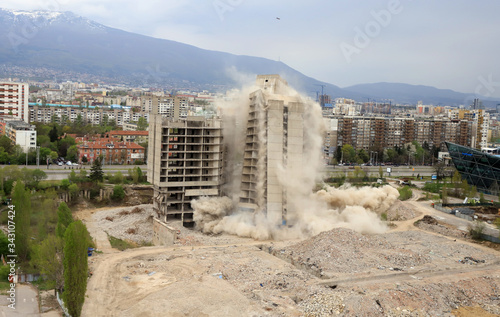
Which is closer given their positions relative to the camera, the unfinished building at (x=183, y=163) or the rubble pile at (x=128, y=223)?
the unfinished building at (x=183, y=163)

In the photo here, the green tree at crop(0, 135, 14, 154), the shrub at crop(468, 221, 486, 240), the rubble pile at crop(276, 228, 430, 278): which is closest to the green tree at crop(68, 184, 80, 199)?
the green tree at crop(0, 135, 14, 154)

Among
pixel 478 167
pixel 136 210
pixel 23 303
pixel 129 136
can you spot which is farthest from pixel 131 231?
pixel 129 136

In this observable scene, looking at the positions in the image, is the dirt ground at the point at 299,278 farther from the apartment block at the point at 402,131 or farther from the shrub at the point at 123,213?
the apartment block at the point at 402,131

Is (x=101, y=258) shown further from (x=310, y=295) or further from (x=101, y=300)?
(x=310, y=295)

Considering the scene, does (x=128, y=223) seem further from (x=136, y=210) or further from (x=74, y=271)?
(x=74, y=271)

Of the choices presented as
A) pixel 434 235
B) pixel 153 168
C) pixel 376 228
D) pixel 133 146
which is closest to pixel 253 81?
pixel 153 168

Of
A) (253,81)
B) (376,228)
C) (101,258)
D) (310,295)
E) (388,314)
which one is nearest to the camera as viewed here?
(388,314)

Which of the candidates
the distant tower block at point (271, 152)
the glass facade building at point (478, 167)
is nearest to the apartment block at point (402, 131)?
the glass facade building at point (478, 167)
